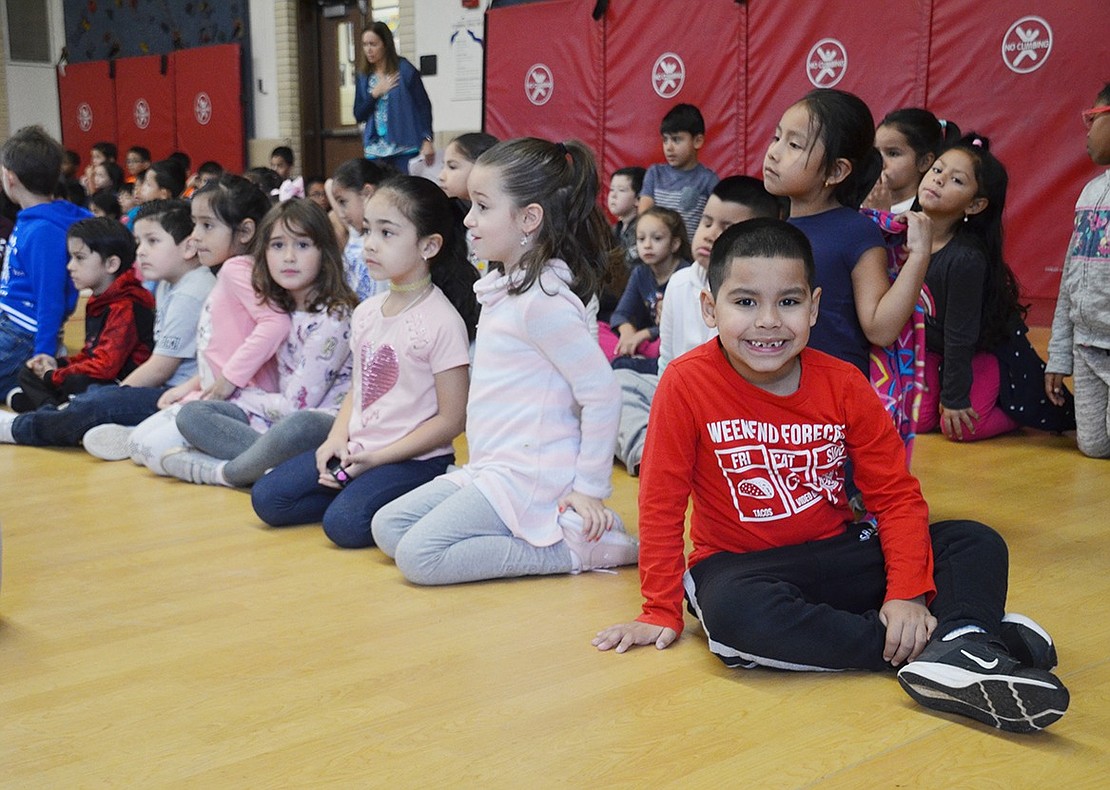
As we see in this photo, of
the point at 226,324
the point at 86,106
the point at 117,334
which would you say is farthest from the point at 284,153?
the point at 226,324

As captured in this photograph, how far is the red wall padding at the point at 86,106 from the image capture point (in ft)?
45.3

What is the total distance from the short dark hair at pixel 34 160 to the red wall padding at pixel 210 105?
7421mm

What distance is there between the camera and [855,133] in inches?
95.9

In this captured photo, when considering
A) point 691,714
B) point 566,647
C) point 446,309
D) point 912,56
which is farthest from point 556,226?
point 912,56

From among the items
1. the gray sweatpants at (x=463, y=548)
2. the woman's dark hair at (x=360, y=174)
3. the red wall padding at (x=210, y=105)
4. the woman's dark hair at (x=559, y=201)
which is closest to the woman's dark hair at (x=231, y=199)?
the woman's dark hair at (x=360, y=174)

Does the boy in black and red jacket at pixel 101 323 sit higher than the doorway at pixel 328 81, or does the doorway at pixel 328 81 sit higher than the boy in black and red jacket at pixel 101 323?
the doorway at pixel 328 81

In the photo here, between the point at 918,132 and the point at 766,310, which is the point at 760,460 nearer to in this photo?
the point at 766,310

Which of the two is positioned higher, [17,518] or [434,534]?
[434,534]

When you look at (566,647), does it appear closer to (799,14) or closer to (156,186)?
(799,14)

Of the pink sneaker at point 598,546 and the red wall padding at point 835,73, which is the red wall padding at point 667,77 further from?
Result: the pink sneaker at point 598,546

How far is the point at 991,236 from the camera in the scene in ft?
12.6

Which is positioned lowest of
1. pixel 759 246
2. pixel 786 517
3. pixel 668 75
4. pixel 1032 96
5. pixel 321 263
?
pixel 786 517

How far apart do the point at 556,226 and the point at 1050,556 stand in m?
1.29

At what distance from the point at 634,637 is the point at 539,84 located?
288 inches
